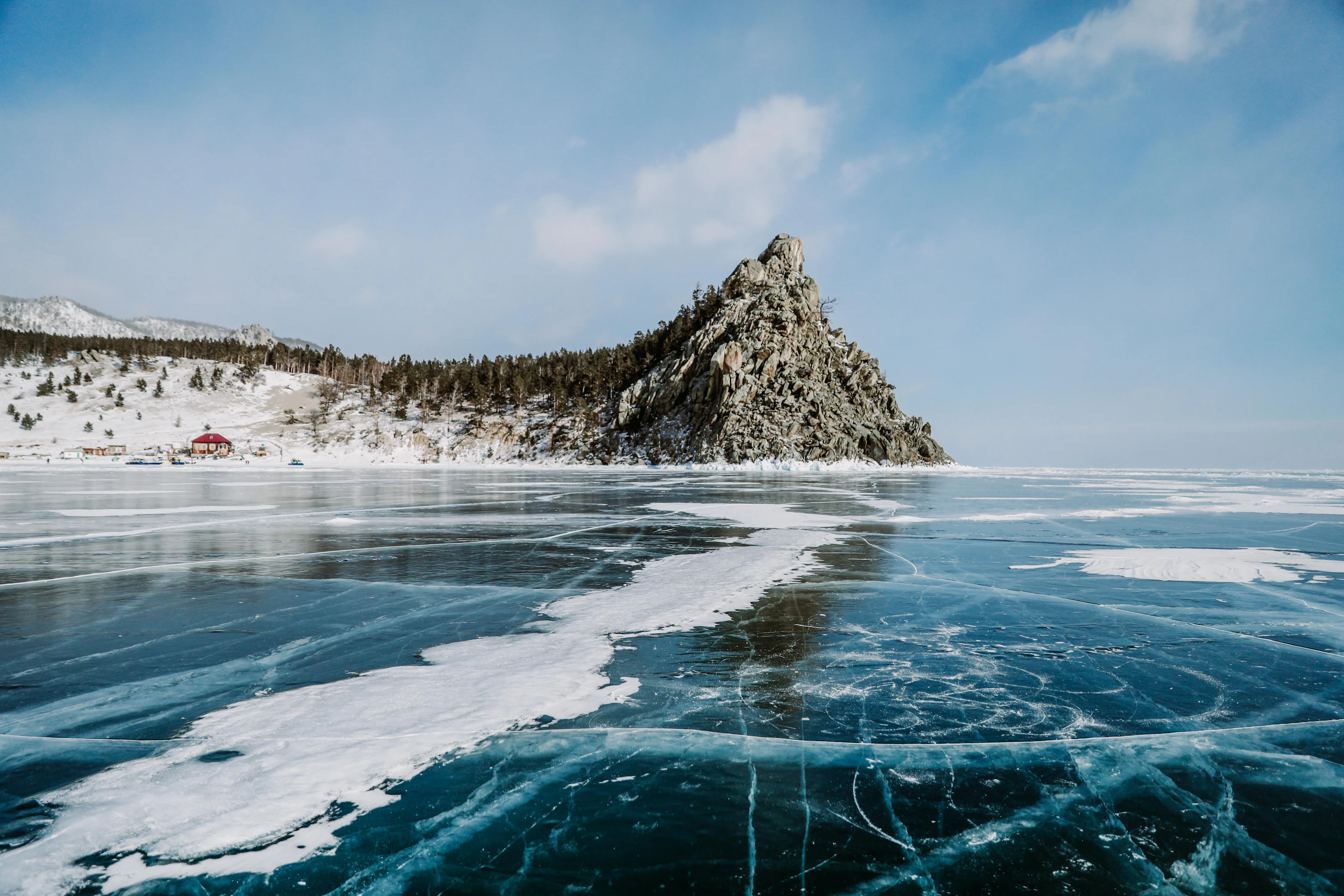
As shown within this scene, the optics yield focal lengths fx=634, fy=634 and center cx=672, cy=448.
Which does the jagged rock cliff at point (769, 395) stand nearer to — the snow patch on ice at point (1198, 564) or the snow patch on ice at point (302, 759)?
the snow patch on ice at point (1198, 564)

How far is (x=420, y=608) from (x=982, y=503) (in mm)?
21235

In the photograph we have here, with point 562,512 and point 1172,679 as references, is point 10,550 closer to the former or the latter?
point 562,512

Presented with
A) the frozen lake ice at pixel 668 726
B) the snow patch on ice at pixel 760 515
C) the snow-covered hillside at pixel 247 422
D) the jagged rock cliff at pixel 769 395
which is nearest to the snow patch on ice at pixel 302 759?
the frozen lake ice at pixel 668 726

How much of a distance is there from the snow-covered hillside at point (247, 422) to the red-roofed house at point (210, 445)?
2.38 metres

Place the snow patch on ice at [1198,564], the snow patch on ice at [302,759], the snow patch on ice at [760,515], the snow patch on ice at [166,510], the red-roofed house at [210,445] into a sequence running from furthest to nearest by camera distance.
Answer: the red-roofed house at [210,445], the snow patch on ice at [166,510], the snow patch on ice at [760,515], the snow patch on ice at [1198,564], the snow patch on ice at [302,759]

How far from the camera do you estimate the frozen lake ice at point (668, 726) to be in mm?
2674

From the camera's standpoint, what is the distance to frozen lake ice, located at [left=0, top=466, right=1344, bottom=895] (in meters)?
2.67

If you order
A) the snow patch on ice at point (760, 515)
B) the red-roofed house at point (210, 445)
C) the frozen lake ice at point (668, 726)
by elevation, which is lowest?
the frozen lake ice at point (668, 726)

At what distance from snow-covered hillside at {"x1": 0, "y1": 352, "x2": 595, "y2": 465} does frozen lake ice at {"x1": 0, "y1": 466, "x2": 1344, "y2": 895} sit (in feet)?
247

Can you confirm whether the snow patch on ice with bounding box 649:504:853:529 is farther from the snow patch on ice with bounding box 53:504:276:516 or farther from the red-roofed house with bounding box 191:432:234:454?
the red-roofed house with bounding box 191:432:234:454

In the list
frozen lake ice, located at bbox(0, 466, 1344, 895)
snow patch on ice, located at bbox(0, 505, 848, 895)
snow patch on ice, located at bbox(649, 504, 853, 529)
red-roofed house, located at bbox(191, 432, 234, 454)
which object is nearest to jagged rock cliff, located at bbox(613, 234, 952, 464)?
red-roofed house, located at bbox(191, 432, 234, 454)

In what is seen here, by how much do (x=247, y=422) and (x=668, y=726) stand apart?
363 ft

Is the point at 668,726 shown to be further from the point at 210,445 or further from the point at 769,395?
the point at 210,445

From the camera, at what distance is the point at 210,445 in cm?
7700
